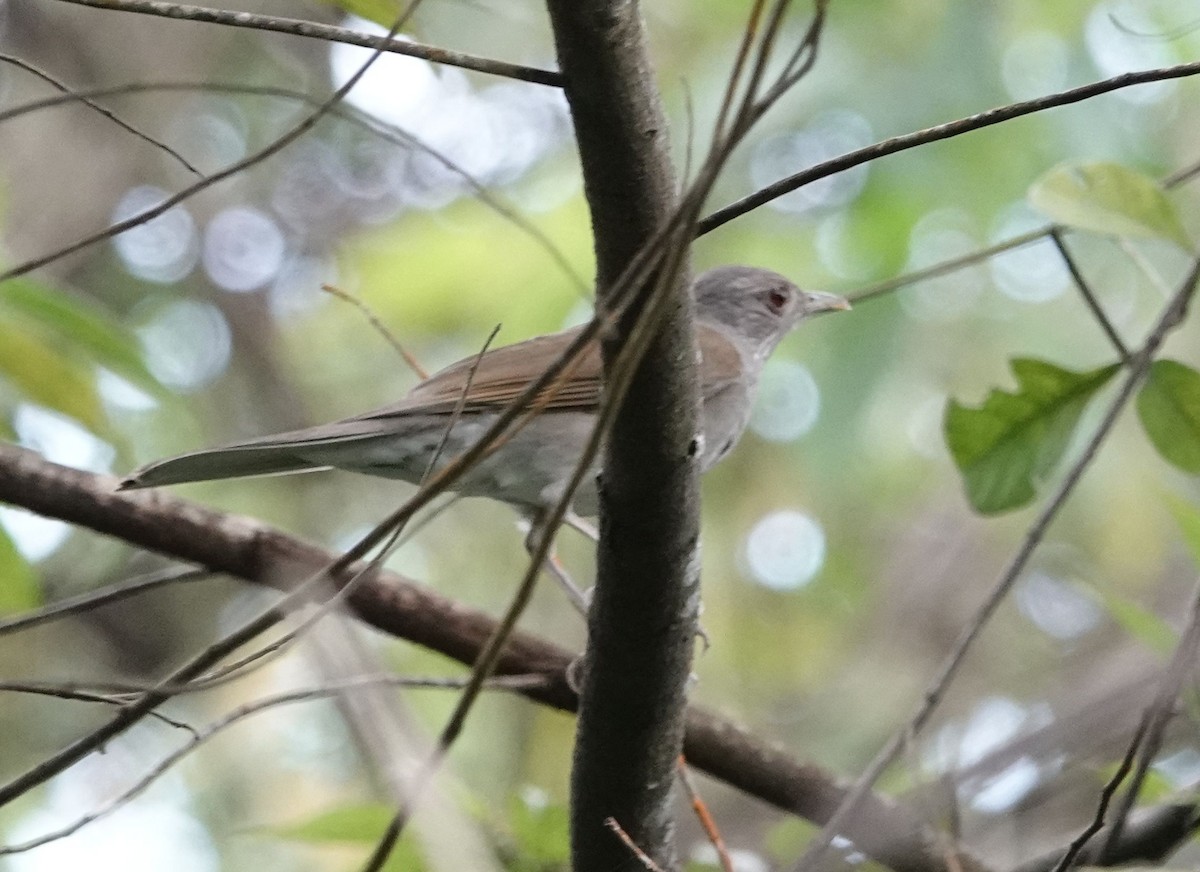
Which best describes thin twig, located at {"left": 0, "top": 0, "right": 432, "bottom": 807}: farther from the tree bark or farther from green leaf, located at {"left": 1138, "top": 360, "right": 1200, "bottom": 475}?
green leaf, located at {"left": 1138, "top": 360, "right": 1200, "bottom": 475}

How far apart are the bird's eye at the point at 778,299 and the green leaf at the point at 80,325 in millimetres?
3368

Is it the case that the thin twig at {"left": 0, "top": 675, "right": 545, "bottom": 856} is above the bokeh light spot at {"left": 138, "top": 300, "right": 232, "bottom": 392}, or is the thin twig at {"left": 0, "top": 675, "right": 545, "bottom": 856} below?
below

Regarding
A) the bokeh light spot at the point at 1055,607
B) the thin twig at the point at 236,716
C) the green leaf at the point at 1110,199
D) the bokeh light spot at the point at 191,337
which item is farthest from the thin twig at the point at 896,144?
the bokeh light spot at the point at 1055,607

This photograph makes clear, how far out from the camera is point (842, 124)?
522cm

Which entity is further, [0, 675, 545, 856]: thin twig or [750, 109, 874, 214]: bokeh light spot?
[750, 109, 874, 214]: bokeh light spot

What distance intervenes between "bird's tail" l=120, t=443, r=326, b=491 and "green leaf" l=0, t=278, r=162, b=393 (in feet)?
0.93

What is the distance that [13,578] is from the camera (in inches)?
140

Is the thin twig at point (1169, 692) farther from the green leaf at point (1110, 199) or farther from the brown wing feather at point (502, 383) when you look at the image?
the brown wing feather at point (502, 383)

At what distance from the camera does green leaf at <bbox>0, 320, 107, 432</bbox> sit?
3.89 metres

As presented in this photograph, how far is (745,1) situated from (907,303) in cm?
146

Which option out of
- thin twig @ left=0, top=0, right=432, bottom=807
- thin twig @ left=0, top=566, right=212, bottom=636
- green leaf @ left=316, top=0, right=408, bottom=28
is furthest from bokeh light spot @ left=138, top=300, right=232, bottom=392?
thin twig @ left=0, top=0, right=432, bottom=807

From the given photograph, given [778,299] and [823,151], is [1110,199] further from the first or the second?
[778,299]

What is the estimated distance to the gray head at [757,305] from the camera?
6.34 meters

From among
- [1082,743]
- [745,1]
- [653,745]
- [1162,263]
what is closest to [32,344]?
[653,745]
